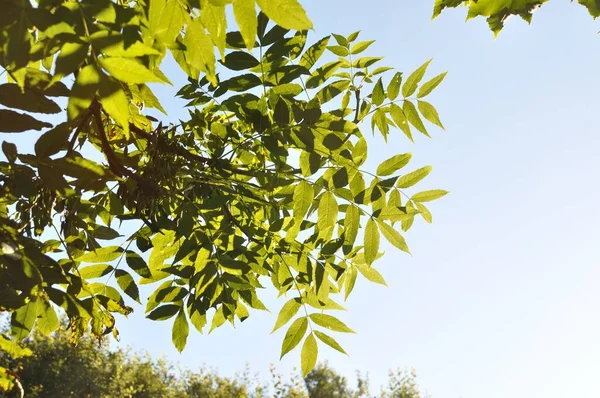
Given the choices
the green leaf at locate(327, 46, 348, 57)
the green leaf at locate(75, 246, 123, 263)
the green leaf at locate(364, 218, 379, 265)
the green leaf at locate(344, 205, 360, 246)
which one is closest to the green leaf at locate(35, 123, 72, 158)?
the green leaf at locate(75, 246, 123, 263)

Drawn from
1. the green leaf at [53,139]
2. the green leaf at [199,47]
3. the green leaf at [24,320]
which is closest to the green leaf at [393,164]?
the green leaf at [199,47]

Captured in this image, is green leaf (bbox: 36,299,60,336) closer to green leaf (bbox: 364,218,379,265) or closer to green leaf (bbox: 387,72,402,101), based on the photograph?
green leaf (bbox: 364,218,379,265)

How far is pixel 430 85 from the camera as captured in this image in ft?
8.47

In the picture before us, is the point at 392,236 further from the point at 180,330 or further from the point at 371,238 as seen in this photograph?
the point at 180,330

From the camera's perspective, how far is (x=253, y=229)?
2.71 m

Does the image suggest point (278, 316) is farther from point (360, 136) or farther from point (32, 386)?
point (32, 386)

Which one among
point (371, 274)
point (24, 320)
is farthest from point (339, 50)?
point (24, 320)

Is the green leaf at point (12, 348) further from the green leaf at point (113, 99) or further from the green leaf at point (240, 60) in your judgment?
the green leaf at point (240, 60)

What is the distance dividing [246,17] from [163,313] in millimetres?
1543

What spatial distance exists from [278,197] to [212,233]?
13.0 inches

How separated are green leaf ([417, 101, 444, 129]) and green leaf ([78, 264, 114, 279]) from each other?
151 cm

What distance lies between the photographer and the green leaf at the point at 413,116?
8.47ft

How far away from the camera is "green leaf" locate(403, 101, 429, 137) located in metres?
2.58

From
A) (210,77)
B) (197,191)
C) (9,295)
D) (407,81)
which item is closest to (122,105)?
(210,77)
